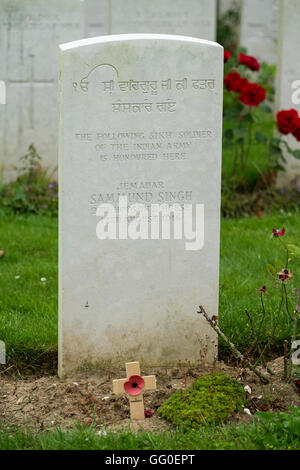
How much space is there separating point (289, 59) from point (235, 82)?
0.53 m

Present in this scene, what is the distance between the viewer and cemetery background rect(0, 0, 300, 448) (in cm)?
338

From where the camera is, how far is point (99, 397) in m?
3.47

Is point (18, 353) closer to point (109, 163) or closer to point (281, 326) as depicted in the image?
point (109, 163)

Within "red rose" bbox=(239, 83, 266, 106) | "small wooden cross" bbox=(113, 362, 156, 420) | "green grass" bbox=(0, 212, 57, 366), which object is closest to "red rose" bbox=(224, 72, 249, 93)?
"red rose" bbox=(239, 83, 266, 106)

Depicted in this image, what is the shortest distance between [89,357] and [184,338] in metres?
0.48

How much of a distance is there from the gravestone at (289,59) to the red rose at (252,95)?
11.3 inches

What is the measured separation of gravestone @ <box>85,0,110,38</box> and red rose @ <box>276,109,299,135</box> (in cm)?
717

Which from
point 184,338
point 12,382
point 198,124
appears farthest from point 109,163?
point 12,382

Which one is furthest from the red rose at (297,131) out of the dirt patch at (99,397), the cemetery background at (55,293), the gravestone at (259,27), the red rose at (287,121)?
the gravestone at (259,27)

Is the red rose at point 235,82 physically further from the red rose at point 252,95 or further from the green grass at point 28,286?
the green grass at point 28,286

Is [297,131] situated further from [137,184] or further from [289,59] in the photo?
[137,184]

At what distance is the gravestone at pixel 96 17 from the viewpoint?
12.9 metres

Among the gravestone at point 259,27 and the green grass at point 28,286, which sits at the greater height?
the gravestone at point 259,27

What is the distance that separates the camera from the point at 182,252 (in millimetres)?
3691
